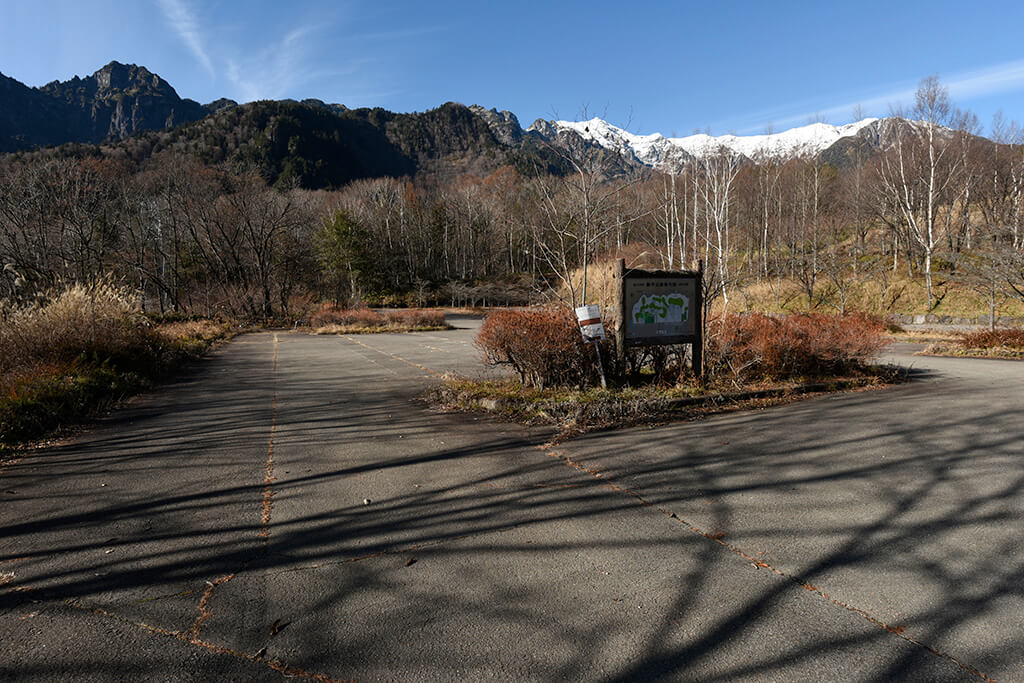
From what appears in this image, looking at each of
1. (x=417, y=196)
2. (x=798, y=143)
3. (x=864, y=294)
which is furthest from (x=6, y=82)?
(x=864, y=294)

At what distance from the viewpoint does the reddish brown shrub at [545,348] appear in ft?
27.1

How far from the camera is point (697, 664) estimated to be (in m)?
2.28

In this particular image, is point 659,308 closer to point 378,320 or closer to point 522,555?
point 522,555

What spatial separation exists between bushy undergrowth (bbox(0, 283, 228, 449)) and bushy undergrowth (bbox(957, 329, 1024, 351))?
69.6ft

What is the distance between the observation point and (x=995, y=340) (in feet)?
50.9

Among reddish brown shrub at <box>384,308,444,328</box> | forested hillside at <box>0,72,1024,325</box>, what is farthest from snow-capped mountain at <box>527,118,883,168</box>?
reddish brown shrub at <box>384,308,444,328</box>

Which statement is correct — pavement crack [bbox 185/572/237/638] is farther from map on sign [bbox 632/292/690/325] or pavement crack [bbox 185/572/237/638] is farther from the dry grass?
the dry grass

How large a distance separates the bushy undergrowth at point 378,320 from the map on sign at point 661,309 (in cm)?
2306

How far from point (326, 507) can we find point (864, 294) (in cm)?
4039

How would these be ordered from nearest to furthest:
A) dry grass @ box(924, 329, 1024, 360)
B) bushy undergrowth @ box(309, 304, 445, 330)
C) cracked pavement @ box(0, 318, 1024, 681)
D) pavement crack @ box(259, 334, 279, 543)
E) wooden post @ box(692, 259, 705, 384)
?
1. cracked pavement @ box(0, 318, 1024, 681)
2. pavement crack @ box(259, 334, 279, 543)
3. wooden post @ box(692, 259, 705, 384)
4. dry grass @ box(924, 329, 1024, 360)
5. bushy undergrowth @ box(309, 304, 445, 330)

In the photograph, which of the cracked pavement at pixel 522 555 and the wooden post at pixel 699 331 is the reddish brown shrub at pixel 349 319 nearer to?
the wooden post at pixel 699 331

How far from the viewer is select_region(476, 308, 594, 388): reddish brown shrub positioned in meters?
8.25

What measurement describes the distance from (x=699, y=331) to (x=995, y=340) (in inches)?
503

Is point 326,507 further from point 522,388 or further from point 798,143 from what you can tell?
point 798,143
